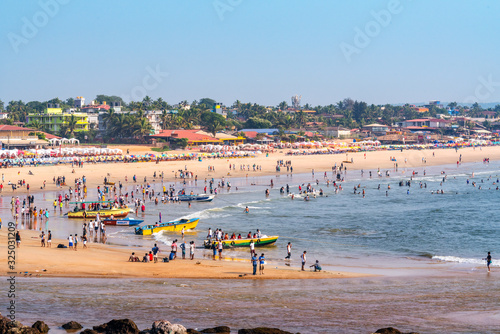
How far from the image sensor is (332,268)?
2500cm

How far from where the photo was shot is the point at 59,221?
1457 inches

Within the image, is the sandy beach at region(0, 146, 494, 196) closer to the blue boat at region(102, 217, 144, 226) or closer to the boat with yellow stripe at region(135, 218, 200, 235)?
the blue boat at region(102, 217, 144, 226)

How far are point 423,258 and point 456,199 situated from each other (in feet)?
89.7

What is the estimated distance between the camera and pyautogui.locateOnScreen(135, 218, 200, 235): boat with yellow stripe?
1334 inches

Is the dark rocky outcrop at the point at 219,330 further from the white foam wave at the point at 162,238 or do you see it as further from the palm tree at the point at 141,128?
the palm tree at the point at 141,128

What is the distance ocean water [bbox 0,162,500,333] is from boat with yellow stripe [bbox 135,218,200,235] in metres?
0.63

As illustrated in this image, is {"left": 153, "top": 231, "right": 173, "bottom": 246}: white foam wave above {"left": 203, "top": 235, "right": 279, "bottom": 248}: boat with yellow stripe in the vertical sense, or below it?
below

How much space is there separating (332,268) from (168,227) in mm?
13155

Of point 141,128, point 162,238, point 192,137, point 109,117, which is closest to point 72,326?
point 162,238

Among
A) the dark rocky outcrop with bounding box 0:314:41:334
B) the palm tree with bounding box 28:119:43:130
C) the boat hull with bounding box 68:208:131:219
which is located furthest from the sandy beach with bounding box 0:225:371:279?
the palm tree with bounding box 28:119:43:130

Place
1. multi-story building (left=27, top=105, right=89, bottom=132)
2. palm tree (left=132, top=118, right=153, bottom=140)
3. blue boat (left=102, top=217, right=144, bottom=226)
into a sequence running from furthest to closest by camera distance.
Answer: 1. multi-story building (left=27, top=105, right=89, bottom=132)
2. palm tree (left=132, top=118, right=153, bottom=140)
3. blue boat (left=102, top=217, right=144, bottom=226)

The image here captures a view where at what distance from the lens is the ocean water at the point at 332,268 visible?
1636cm

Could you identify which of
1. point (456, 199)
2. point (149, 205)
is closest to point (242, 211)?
point (149, 205)

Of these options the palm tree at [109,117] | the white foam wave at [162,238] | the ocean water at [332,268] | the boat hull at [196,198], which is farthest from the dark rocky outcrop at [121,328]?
the palm tree at [109,117]
